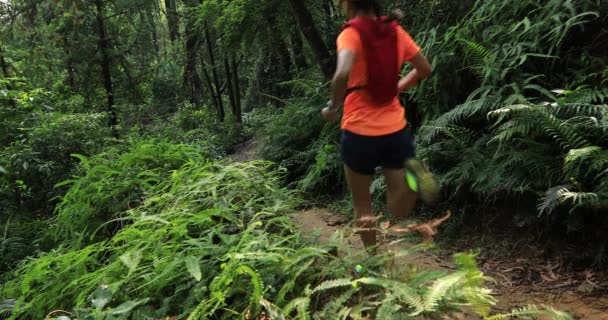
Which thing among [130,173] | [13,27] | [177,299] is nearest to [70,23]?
[13,27]

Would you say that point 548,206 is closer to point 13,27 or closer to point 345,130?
point 345,130

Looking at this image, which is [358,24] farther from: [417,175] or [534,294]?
[534,294]

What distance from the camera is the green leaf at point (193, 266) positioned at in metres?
2.70

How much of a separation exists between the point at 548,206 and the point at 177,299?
2796 mm

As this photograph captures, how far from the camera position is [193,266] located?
9.26 feet

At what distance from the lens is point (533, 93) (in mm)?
4160

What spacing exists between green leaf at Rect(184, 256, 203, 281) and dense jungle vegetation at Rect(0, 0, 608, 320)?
A: 0.01 meters

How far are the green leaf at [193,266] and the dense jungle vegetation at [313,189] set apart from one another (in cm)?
1

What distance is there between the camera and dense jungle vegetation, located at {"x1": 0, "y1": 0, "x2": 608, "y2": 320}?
2.67m

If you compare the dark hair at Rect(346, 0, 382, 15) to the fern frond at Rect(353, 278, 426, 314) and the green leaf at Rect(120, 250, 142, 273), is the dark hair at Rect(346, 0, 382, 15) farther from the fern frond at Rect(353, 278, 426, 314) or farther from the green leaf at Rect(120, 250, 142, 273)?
the green leaf at Rect(120, 250, 142, 273)

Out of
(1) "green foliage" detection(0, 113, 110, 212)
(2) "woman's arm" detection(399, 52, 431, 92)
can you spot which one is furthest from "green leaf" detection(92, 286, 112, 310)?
(1) "green foliage" detection(0, 113, 110, 212)

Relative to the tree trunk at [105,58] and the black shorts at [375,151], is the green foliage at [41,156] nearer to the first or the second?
the tree trunk at [105,58]

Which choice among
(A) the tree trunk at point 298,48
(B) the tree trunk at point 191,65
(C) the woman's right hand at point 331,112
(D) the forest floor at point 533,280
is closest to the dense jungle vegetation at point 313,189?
(D) the forest floor at point 533,280

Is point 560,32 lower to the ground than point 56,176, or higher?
higher
